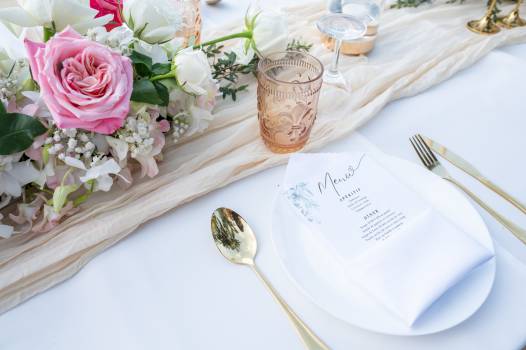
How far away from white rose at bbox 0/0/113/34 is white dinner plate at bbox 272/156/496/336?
0.38 metres

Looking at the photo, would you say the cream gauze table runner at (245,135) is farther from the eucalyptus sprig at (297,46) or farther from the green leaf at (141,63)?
the green leaf at (141,63)

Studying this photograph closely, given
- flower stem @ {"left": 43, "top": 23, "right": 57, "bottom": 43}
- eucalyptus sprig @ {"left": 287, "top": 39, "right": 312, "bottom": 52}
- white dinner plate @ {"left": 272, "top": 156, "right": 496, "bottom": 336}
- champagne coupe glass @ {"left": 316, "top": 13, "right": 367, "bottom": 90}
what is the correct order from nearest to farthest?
white dinner plate @ {"left": 272, "top": 156, "right": 496, "bottom": 336}
flower stem @ {"left": 43, "top": 23, "right": 57, "bottom": 43}
champagne coupe glass @ {"left": 316, "top": 13, "right": 367, "bottom": 90}
eucalyptus sprig @ {"left": 287, "top": 39, "right": 312, "bottom": 52}

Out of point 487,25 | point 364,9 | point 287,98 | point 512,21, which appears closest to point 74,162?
point 287,98

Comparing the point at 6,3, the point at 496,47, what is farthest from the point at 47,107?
the point at 496,47

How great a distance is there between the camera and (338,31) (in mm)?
800

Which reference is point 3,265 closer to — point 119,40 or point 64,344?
point 64,344

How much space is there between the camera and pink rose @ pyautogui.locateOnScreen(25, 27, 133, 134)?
50 centimetres

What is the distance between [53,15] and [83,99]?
0.15 metres

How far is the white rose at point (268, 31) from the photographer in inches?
29.7

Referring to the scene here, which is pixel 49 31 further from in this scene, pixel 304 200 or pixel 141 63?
pixel 304 200

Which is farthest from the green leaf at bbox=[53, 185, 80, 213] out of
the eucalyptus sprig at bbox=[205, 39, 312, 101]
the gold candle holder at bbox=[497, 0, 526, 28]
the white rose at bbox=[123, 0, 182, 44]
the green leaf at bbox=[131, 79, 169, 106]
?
the gold candle holder at bbox=[497, 0, 526, 28]

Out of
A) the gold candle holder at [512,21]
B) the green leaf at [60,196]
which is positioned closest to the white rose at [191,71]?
the green leaf at [60,196]

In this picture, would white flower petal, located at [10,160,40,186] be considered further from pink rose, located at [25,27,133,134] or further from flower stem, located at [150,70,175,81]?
flower stem, located at [150,70,175,81]

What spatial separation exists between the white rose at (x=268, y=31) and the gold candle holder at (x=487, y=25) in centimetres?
65
